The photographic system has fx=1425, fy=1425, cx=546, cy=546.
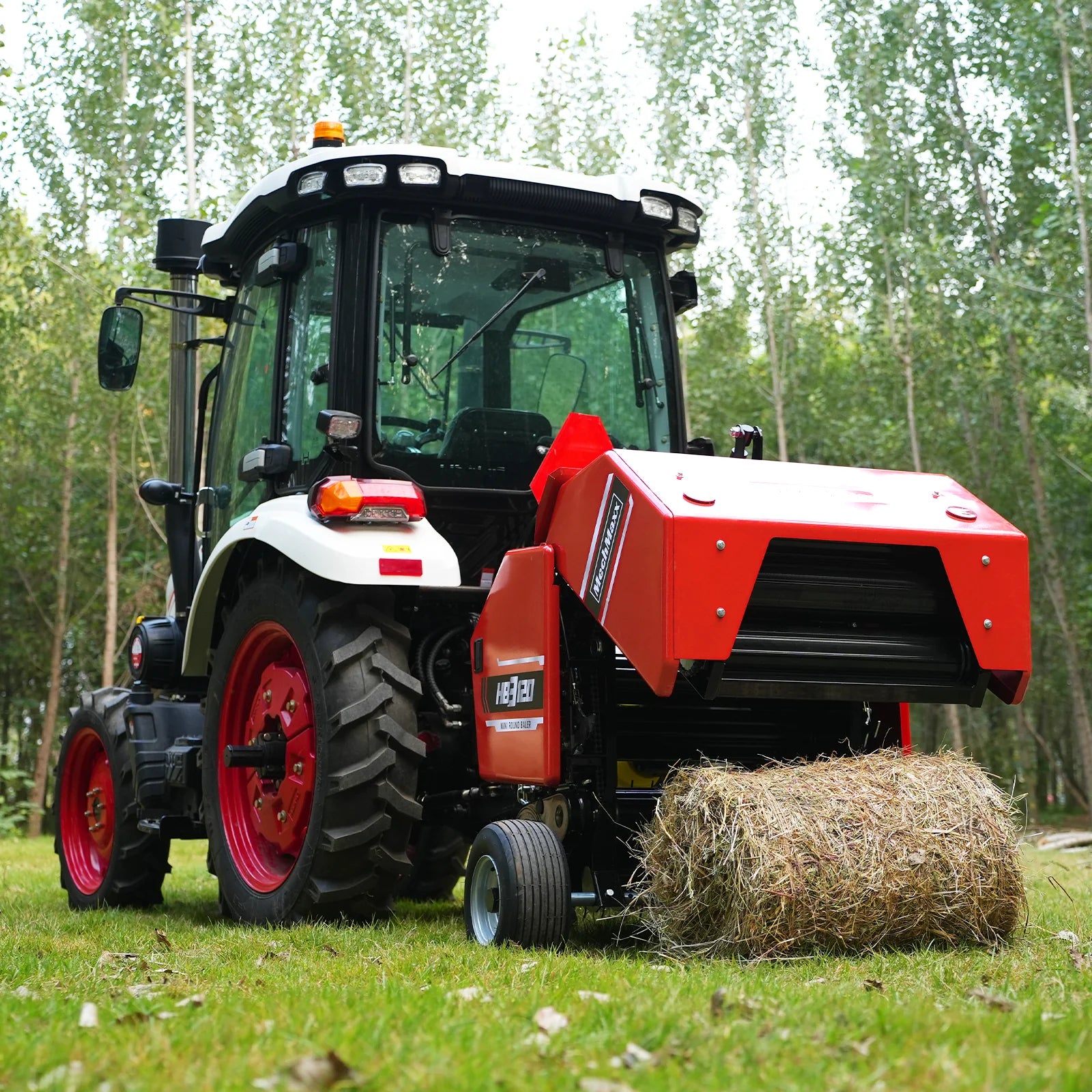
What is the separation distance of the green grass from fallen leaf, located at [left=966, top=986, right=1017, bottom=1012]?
0.6 inches

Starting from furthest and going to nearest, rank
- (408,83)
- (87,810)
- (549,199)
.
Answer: (408,83) < (87,810) < (549,199)

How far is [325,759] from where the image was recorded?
15.8 ft

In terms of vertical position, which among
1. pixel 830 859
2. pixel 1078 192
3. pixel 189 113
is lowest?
pixel 830 859

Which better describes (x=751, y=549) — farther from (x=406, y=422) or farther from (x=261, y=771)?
(x=261, y=771)

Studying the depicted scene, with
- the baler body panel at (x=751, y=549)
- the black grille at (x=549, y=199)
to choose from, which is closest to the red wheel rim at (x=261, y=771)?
the baler body panel at (x=751, y=549)

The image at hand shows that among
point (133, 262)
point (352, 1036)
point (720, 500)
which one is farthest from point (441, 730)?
point (133, 262)

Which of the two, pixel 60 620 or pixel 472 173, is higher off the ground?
pixel 472 173

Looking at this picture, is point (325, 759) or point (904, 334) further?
point (904, 334)

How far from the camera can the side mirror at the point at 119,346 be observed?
6238 mm

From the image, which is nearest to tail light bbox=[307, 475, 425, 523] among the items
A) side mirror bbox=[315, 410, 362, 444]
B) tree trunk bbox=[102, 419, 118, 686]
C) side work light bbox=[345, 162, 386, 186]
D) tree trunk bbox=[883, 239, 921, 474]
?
side mirror bbox=[315, 410, 362, 444]

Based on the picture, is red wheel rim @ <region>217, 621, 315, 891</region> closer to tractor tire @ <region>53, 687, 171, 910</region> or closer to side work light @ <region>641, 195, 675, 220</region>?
tractor tire @ <region>53, 687, 171, 910</region>

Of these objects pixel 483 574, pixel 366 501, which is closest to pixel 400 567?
pixel 366 501

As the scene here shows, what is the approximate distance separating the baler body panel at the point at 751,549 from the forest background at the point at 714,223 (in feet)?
41.9

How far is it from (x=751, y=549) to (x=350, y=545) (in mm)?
1445
